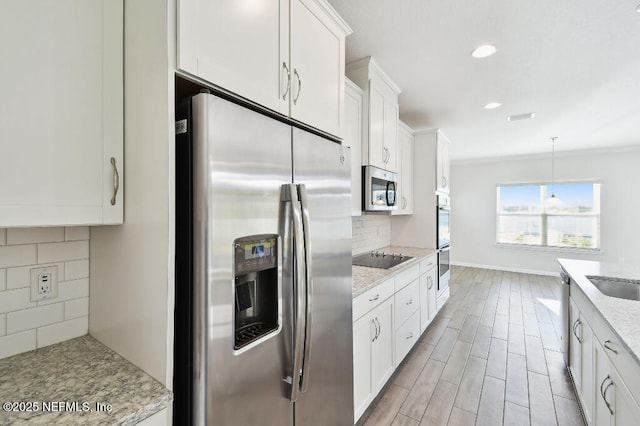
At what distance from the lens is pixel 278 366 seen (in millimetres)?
1094

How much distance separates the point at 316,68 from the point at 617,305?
1985 millimetres

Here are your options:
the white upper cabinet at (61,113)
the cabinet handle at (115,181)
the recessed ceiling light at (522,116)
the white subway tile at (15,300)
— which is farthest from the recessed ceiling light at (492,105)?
the white subway tile at (15,300)

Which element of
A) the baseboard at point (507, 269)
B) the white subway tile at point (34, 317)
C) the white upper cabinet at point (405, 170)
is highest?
the white upper cabinet at point (405, 170)

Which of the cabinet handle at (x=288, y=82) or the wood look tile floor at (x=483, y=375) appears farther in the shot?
the wood look tile floor at (x=483, y=375)

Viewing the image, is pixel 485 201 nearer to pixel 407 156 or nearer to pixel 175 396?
pixel 407 156

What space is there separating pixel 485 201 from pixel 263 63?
283 inches

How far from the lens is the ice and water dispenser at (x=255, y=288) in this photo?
0.98 m

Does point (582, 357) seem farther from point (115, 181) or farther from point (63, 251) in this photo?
point (63, 251)

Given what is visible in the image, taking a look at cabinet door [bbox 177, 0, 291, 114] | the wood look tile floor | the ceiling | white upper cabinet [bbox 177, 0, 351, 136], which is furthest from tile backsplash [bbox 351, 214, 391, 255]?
cabinet door [bbox 177, 0, 291, 114]

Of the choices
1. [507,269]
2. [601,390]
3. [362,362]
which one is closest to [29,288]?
[362,362]

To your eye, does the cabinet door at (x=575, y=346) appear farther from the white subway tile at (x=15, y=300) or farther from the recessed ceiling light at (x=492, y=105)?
the white subway tile at (x=15, y=300)

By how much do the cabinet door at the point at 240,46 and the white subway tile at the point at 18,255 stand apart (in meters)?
0.89

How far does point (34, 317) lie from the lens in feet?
3.52

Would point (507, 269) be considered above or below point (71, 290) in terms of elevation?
below
